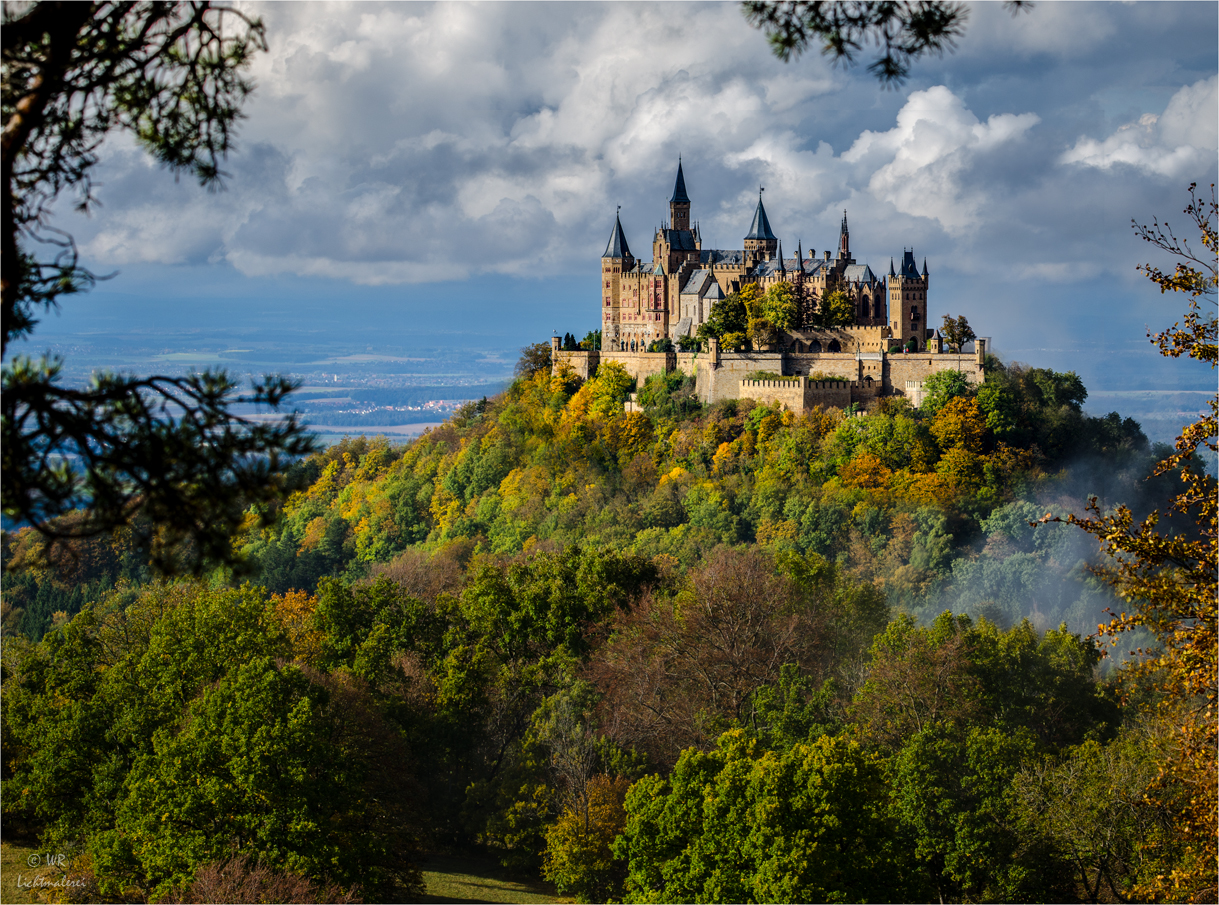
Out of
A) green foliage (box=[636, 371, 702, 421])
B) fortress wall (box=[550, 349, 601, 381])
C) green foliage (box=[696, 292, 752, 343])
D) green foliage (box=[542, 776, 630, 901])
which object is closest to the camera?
green foliage (box=[542, 776, 630, 901])

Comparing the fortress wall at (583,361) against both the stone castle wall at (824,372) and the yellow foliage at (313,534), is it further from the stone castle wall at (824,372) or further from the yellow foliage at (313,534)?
the yellow foliage at (313,534)

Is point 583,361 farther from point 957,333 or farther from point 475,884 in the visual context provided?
point 475,884

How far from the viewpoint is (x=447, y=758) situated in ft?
123

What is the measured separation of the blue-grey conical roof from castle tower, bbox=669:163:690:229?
10.8 feet

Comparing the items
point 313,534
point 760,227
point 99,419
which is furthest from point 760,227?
point 99,419

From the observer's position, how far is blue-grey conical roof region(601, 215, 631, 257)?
8081 cm

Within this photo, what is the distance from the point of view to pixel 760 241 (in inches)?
3059

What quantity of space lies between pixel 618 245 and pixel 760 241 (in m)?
9.64

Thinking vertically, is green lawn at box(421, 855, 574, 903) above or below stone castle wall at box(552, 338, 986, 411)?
below

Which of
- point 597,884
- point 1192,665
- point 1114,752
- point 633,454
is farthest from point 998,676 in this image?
point 633,454

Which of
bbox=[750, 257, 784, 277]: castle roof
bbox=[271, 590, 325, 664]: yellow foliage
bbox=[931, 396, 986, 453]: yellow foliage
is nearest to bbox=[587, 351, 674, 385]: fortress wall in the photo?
bbox=[750, 257, 784, 277]: castle roof

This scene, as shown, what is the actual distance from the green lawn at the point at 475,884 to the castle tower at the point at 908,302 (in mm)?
42091

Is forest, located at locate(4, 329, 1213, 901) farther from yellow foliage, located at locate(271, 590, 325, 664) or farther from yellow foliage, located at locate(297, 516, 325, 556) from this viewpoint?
yellow foliage, located at locate(297, 516, 325, 556)

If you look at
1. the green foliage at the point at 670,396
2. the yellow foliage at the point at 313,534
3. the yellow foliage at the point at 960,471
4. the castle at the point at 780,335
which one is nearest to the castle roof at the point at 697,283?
the castle at the point at 780,335
